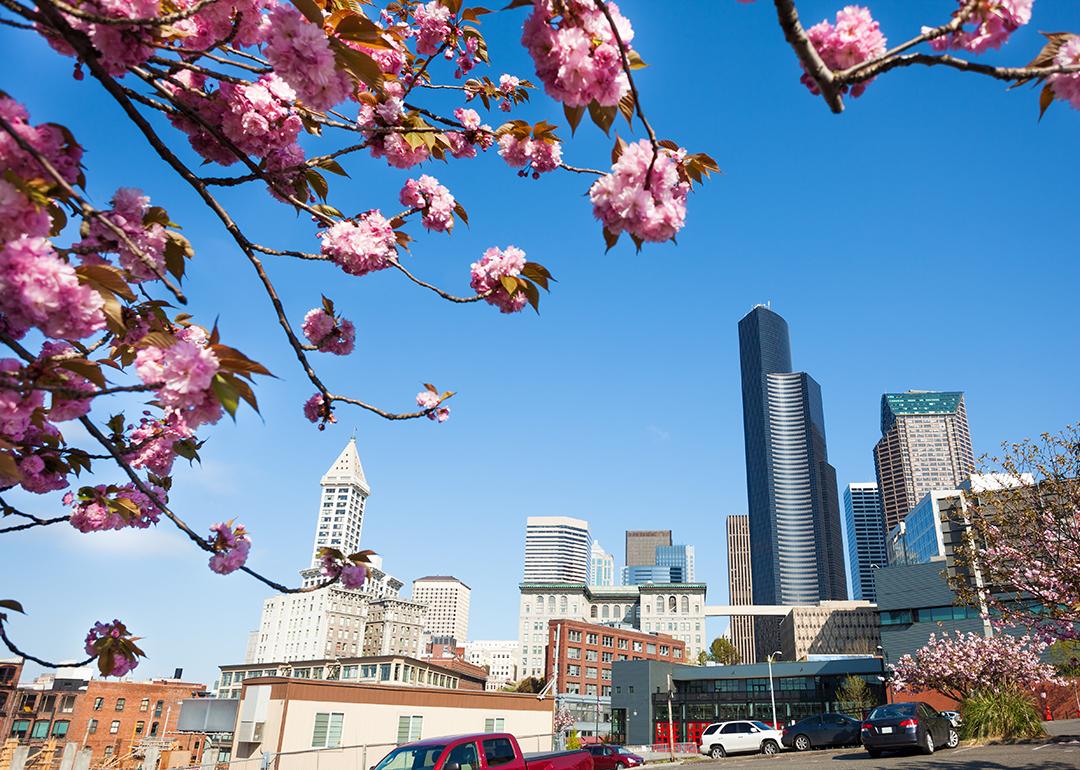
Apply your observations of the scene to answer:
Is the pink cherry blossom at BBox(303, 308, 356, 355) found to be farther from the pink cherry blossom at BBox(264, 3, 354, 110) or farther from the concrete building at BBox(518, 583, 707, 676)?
the concrete building at BBox(518, 583, 707, 676)

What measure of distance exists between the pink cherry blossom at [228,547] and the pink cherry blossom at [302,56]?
2756mm

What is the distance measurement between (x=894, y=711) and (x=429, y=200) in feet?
66.9

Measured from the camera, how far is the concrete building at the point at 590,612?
145250 millimetres

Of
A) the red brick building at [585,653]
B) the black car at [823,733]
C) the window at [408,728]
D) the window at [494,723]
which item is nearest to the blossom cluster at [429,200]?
the window at [408,728]

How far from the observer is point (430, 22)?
480 centimetres

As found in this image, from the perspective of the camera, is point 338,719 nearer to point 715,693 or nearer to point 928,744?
point 928,744

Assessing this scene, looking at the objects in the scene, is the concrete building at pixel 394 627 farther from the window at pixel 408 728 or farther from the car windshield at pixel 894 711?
the car windshield at pixel 894 711

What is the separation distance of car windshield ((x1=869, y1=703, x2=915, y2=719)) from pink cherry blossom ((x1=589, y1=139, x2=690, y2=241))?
785 inches

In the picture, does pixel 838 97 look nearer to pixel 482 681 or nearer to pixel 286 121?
pixel 286 121

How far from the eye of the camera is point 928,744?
17.7 meters

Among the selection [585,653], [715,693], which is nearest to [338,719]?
[715,693]

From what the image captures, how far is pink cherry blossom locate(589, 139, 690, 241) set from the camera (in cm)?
271

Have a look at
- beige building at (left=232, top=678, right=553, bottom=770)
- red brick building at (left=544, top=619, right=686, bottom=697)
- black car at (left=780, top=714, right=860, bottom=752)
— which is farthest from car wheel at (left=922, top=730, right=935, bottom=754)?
red brick building at (left=544, top=619, right=686, bottom=697)

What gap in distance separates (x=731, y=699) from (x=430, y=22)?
248 feet
